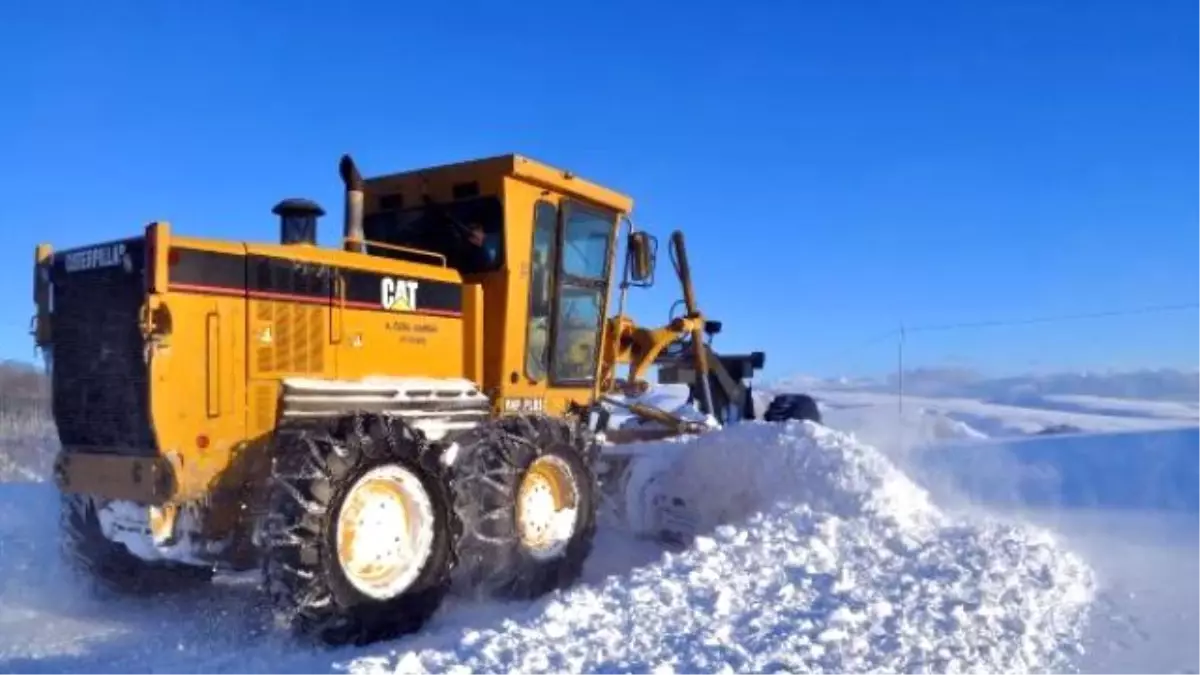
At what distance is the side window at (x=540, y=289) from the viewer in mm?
7594

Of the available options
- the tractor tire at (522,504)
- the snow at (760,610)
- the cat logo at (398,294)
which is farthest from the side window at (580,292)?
the snow at (760,610)

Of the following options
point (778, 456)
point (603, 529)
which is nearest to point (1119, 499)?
point (778, 456)

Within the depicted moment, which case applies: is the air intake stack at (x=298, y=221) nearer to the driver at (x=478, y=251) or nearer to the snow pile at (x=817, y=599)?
the driver at (x=478, y=251)

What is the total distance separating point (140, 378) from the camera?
17.8 feet

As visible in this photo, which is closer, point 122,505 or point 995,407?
point 122,505

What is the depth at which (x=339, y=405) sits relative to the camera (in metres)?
6.03

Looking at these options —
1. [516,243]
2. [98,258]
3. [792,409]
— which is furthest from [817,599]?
[792,409]

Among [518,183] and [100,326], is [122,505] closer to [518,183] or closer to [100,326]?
[100,326]

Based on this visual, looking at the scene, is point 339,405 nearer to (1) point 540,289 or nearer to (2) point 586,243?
(1) point 540,289

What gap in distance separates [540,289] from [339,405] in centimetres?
213

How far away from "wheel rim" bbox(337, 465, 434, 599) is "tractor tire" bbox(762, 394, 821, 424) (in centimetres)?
585

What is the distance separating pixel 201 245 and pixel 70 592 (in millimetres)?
2818

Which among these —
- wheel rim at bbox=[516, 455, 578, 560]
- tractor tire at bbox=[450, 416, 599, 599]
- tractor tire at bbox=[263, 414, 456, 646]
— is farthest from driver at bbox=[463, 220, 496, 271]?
tractor tire at bbox=[263, 414, 456, 646]

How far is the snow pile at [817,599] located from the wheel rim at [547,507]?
94 centimetres
